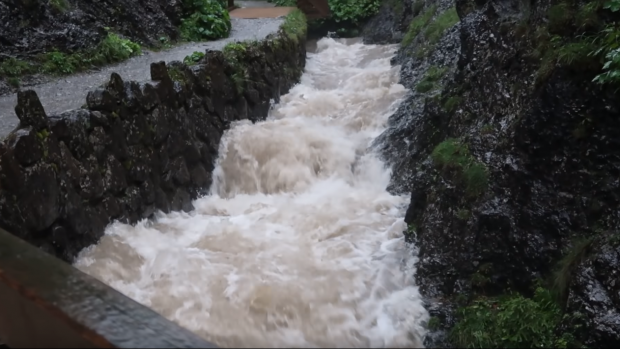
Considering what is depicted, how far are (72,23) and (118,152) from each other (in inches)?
169

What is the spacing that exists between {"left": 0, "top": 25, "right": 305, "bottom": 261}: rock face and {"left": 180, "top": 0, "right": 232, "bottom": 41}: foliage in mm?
2744

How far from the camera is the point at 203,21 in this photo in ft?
38.7

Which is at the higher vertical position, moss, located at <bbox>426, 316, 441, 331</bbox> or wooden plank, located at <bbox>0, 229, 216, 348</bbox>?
wooden plank, located at <bbox>0, 229, 216, 348</bbox>

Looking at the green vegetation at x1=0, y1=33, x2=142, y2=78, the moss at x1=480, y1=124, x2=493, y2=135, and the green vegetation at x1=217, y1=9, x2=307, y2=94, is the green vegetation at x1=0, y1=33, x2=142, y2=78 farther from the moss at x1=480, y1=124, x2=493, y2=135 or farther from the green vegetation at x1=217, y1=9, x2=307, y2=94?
the moss at x1=480, y1=124, x2=493, y2=135

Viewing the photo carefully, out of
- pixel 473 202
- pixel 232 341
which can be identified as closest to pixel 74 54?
pixel 473 202

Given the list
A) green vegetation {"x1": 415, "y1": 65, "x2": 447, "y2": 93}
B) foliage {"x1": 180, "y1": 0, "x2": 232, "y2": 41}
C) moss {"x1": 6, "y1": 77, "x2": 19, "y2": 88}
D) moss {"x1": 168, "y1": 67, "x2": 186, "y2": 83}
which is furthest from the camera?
foliage {"x1": 180, "y1": 0, "x2": 232, "y2": 41}

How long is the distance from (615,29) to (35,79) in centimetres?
701

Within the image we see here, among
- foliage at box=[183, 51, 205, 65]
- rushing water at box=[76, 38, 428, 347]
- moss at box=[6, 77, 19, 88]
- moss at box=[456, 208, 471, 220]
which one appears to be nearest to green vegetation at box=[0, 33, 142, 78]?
moss at box=[6, 77, 19, 88]

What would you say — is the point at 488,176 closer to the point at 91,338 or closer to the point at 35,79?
the point at 91,338

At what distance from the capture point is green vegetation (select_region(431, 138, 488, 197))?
17.1 ft

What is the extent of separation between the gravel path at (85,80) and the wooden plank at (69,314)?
12.9 ft

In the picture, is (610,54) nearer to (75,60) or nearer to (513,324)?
(513,324)

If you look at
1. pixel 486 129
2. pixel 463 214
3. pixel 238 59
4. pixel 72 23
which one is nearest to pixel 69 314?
pixel 463 214

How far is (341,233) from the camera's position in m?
6.05
